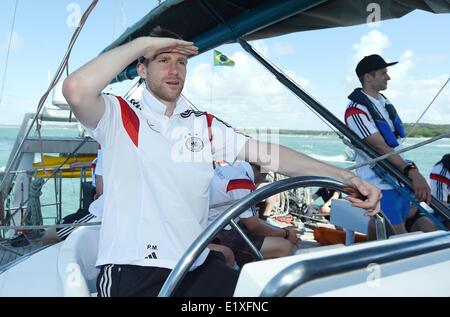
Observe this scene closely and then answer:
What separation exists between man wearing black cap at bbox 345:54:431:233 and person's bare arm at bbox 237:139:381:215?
1124mm

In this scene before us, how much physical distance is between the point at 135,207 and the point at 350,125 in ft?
6.11

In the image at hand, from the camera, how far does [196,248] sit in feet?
3.86

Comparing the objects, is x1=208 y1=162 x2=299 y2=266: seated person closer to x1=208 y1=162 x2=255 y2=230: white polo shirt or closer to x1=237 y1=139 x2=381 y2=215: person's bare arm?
x1=208 y1=162 x2=255 y2=230: white polo shirt

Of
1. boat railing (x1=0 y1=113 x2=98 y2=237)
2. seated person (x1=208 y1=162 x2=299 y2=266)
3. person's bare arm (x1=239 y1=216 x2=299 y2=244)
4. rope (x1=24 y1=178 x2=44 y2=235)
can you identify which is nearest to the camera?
seated person (x1=208 y1=162 x2=299 y2=266)

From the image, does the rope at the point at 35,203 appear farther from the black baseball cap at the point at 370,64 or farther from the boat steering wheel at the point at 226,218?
the boat steering wheel at the point at 226,218

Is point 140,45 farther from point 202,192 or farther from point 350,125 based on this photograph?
point 350,125

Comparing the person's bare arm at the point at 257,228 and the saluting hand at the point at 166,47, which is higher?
the saluting hand at the point at 166,47

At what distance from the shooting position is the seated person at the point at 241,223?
291cm

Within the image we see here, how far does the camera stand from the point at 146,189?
1.54 metres

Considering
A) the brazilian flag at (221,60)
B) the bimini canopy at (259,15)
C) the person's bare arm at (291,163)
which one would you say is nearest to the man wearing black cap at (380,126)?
the bimini canopy at (259,15)

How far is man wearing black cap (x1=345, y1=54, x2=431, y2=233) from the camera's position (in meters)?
2.74

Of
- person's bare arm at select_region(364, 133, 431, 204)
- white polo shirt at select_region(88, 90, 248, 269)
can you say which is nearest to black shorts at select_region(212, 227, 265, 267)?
person's bare arm at select_region(364, 133, 431, 204)

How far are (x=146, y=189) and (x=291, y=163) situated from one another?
65 cm

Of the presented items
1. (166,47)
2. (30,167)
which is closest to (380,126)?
(166,47)
